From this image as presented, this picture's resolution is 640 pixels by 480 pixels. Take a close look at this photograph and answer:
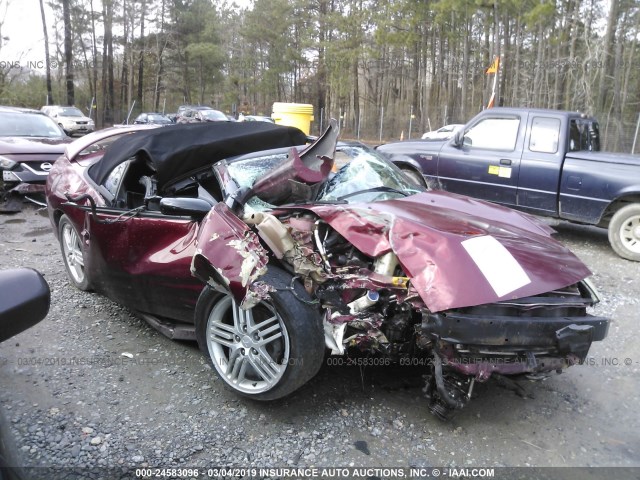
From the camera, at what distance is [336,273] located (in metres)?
2.72

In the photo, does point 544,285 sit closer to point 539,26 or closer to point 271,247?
point 271,247

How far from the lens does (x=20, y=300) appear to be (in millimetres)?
1327

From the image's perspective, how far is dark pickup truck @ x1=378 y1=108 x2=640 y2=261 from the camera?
6.38 metres

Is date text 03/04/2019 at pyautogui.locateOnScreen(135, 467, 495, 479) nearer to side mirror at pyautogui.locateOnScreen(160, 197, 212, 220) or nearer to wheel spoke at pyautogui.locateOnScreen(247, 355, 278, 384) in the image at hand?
wheel spoke at pyautogui.locateOnScreen(247, 355, 278, 384)

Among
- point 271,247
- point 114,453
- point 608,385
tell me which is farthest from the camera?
point 608,385

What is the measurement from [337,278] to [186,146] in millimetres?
1879

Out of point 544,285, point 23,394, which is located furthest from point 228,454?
point 544,285

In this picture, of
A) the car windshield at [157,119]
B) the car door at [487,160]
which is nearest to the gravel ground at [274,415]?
the car door at [487,160]

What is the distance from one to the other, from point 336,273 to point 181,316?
131cm

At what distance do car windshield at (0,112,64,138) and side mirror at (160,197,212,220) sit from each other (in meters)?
7.47

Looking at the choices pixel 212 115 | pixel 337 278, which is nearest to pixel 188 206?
pixel 337 278

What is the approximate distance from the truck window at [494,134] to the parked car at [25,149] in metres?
6.81

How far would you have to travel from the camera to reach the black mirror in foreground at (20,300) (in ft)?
4.25

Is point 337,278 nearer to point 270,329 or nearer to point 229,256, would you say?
point 270,329
